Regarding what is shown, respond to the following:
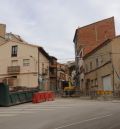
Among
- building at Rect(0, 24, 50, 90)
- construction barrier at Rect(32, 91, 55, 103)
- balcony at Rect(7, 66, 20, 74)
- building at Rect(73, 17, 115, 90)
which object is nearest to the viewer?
construction barrier at Rect(32, 91, 55, 103)

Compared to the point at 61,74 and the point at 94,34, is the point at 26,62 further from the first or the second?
the point at 61,74

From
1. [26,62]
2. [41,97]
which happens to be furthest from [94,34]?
[41,97]

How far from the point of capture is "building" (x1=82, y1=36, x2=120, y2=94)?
4588 cm

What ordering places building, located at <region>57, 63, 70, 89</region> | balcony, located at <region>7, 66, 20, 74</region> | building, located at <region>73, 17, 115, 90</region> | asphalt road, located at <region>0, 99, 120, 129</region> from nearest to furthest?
1. asphalt road, located at <region>0, 99, 120, 129</region>
2. balcony, located at <region>7, 66, 20, 74</region>
3. building, located at <region>73, 17, 115, 90</region>
4. building, located at <region>57, 63, 70, 89</region>

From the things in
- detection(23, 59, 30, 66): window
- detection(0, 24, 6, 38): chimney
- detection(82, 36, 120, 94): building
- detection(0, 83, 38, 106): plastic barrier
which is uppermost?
detection(0, 24, 6, 38): chimney

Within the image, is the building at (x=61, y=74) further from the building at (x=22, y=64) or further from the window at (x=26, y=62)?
the window at (x=26, y=62)

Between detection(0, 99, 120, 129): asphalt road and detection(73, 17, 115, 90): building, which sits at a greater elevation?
detection(73, 17, 115, 90): building

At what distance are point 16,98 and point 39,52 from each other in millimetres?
29545

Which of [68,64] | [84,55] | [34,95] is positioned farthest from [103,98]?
[68,64]

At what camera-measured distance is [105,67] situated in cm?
4962

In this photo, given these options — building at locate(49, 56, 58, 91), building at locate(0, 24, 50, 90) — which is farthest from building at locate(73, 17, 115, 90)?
building at locate(0, 24, 50, 90)

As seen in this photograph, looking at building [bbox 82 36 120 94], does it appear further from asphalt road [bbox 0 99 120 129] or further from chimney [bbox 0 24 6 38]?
chimney [bbox 0 24 6 38]

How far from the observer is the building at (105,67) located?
4588 centimetres

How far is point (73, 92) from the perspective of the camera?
53.1 m
